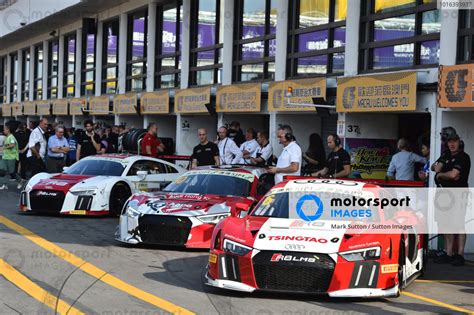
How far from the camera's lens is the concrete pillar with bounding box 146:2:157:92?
27562mm

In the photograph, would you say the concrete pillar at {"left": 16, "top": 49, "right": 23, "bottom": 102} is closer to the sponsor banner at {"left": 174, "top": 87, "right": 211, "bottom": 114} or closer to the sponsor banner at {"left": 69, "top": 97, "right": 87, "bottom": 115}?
the sponsor banner at {"left": 69, "top": 97, "right": 87, "bottom": 115}

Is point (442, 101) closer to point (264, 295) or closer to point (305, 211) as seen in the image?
point (305, 211)

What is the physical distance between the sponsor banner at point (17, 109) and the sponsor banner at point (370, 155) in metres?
29.8

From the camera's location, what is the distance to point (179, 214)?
11.8 m

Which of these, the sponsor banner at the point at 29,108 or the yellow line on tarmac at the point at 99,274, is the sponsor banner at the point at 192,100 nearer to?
the yellow line on tarmac at the point at 99,274

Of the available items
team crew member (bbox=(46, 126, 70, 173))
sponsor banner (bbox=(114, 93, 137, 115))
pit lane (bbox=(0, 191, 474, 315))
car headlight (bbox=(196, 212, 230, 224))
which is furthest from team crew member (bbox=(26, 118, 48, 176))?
car headlight (bbox=(196, 212, 230, 224))

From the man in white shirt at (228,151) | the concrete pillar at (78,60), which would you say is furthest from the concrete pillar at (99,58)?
the man in white shirt at (228,151)

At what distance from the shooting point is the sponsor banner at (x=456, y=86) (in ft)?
41.3

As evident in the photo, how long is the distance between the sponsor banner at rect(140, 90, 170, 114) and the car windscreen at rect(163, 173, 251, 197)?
12121 mm

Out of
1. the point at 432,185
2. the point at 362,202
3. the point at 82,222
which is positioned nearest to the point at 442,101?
the point at 432,185

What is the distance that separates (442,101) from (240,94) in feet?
27.2

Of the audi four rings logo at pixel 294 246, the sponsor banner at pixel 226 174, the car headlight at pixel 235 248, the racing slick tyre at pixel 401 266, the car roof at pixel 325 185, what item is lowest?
the racing slick tyre at pixel 401 266

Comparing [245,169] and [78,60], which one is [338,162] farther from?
[78,60]

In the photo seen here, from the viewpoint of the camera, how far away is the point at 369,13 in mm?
16797
